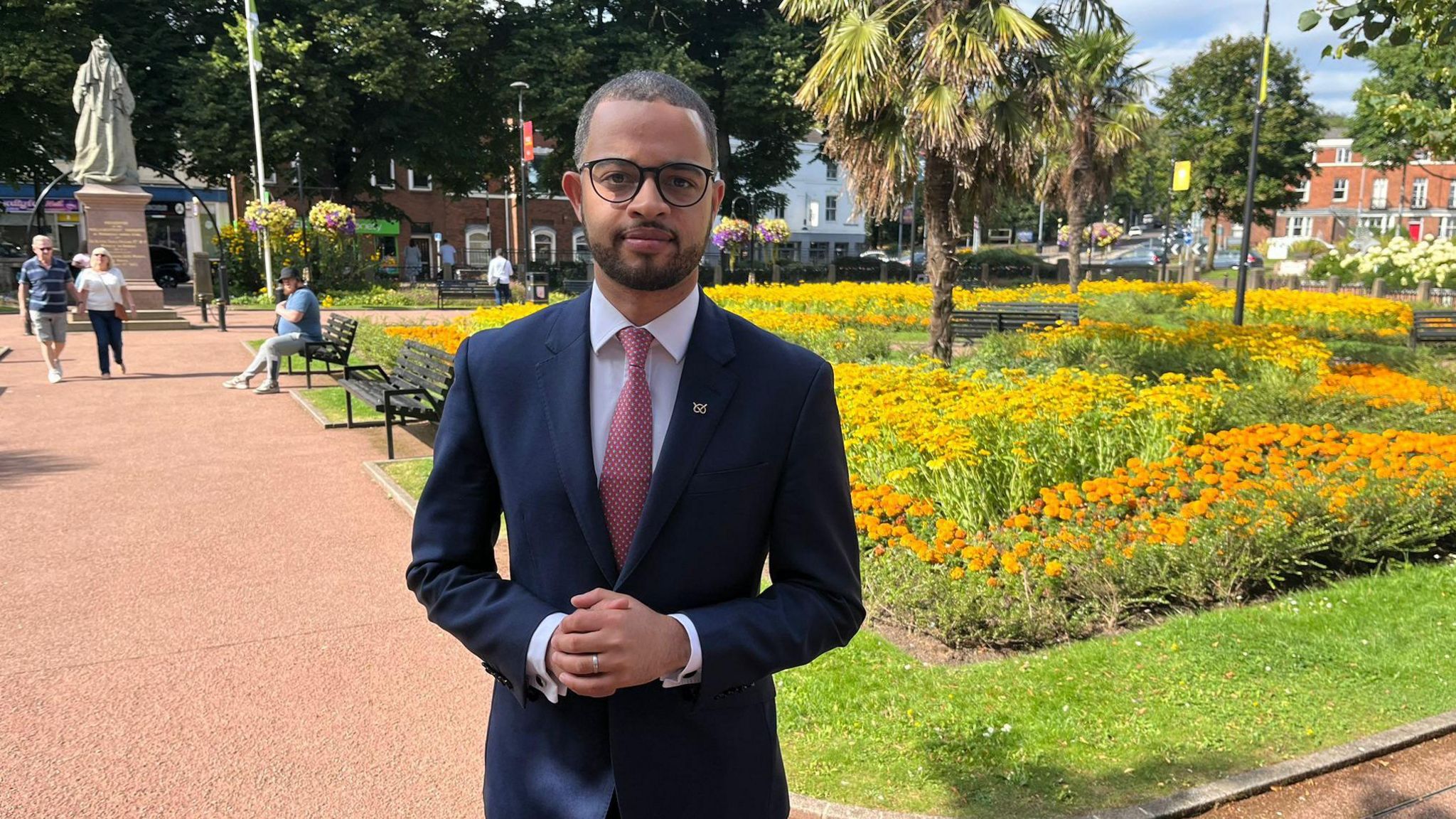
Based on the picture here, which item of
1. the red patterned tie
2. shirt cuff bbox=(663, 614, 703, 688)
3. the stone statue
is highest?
the stone statue

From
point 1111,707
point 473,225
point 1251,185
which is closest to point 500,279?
point 1251,185

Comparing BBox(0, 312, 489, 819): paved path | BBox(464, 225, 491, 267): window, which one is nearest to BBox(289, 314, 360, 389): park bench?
BBox(0, 312, 489, 819): paved path

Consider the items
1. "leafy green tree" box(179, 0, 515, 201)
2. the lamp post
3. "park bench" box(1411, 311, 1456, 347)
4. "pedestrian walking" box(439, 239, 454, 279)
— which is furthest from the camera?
"pedestrian walking" box(439, 239, 454, 279)

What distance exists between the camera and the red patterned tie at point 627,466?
1435 millimetres

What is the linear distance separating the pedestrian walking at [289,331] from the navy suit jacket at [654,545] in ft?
36.5

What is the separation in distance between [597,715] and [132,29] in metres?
33.8

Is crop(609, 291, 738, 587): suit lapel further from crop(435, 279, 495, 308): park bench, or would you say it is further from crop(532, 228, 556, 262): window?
crop(532, 228, 556, 262): window

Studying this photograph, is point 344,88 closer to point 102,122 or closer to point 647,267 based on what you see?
point 102,122

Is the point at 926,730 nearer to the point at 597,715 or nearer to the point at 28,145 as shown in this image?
the point at 597,715

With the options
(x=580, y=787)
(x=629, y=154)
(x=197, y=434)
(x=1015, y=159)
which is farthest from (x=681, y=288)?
(x=1015, y=159)

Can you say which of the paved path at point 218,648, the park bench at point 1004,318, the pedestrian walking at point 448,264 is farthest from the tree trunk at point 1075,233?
the paved path at point 218,648

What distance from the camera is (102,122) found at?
63.6ft

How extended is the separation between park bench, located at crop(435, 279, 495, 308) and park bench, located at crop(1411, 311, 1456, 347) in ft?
71.1

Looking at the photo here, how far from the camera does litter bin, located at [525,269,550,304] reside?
29359 millimetres
